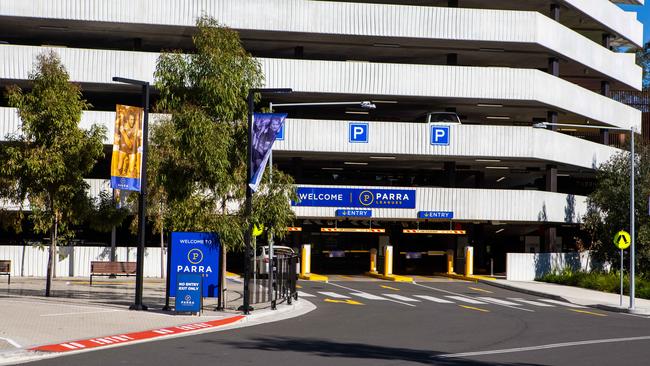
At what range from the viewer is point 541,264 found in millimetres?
48031

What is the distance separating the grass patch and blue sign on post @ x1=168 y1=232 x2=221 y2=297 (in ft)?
70.3

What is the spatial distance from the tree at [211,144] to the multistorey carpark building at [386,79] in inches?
662

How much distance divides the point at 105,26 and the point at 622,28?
32433 mm

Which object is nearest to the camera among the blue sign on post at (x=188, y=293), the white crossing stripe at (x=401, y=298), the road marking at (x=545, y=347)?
the road marking at (x=545, y=347)

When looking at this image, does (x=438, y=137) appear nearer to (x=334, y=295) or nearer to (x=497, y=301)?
(x=497, y=301)

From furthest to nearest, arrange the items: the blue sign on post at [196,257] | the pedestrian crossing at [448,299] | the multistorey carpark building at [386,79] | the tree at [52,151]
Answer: the multistorey carpark building at [386,79] → the pedestrian crossing at [448,299] → the tree at [52,151] → the blue sign on post at [196,257]

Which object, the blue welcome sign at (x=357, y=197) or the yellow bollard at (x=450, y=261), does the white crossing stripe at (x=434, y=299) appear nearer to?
the blue welcome sign at (x=357, y=197)

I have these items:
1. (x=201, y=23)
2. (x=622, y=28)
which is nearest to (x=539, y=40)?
(x=622, y=28)

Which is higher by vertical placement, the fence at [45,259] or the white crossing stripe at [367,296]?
the fence at [45,259]

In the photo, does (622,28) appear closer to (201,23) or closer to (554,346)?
(201,23)

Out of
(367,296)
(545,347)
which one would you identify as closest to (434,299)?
(367,296)

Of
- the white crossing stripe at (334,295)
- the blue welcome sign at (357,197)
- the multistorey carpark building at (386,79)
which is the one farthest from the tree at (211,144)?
the blue welcome sign at (357,197)

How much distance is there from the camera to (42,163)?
93.5 feet

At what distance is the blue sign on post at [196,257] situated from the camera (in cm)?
2497
